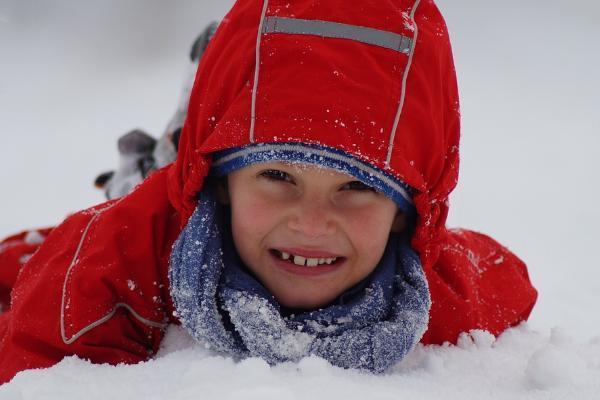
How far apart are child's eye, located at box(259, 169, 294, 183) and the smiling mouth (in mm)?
121

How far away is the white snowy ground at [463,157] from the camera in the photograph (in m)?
0.74

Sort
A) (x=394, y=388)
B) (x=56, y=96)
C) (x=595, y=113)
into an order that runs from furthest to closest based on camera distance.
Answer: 1. (x=56, y=96)
2. (x=595, y=113)
3. (x=394, y=388)

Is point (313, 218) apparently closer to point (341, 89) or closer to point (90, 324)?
point (341, 89)

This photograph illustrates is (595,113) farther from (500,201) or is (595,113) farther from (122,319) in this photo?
(122,319)

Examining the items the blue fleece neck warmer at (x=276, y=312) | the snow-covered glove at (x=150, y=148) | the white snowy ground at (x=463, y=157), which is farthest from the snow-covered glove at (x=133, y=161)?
the blue fleece neck warmer at (x=276, y=312)

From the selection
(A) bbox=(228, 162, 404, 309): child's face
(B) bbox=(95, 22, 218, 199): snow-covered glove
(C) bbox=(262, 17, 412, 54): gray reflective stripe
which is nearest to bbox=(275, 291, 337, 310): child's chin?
(A) bbox=(228, 162, 404, 309): child's face

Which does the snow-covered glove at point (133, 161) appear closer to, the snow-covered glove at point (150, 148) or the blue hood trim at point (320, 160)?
the snow-covered glove at point (150, 148)

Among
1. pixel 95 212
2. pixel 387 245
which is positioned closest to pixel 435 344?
pixel 387 245

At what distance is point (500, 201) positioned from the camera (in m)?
2.28

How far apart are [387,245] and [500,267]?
404 millimetres

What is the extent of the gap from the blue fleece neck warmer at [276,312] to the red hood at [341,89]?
11 cm

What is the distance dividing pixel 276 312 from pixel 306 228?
0.13 meters

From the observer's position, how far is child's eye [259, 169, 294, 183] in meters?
0.86

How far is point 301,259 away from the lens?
0.92 metres
